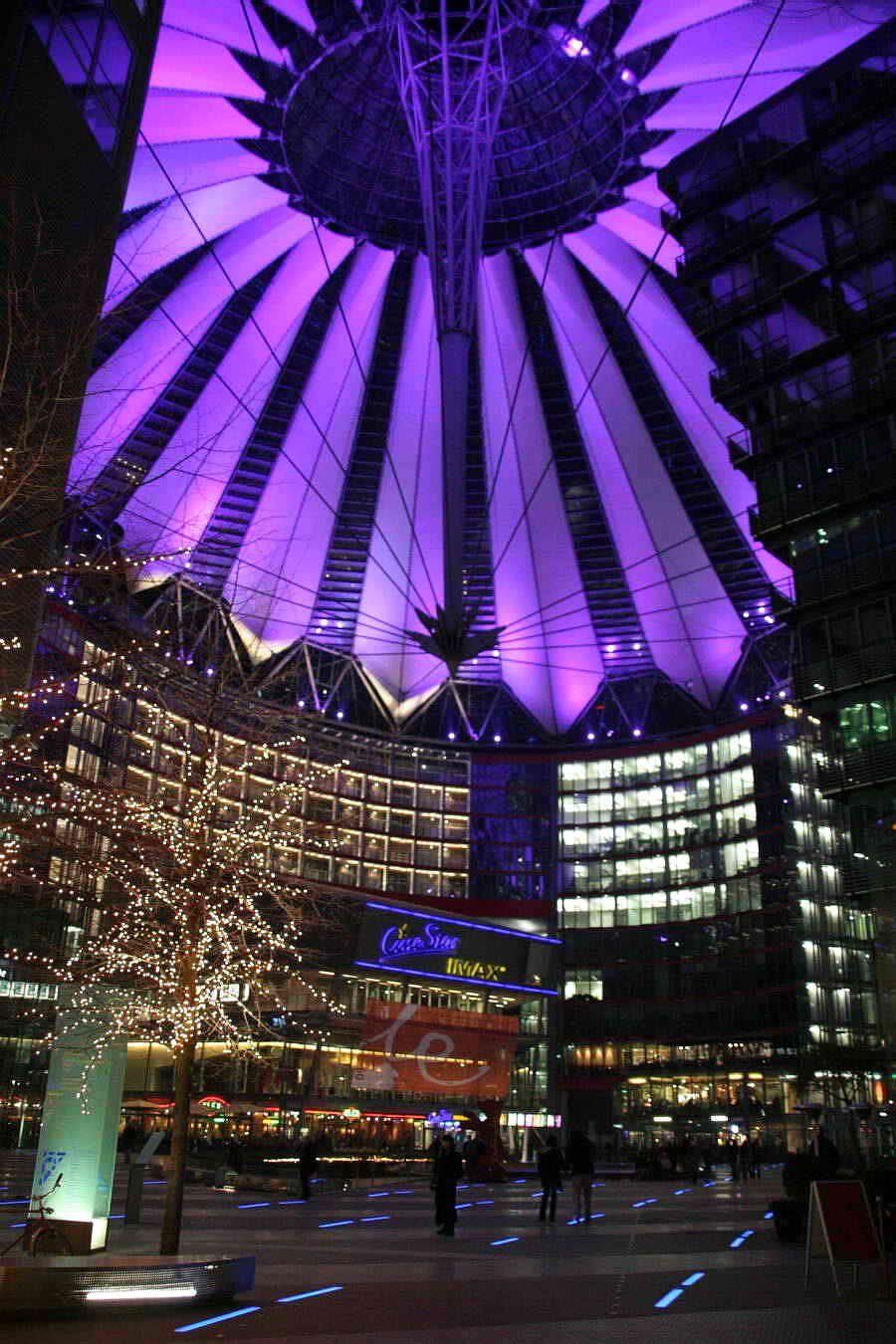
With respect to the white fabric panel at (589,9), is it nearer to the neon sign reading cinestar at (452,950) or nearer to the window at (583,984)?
the neon sign reading cinestar at (452,950)

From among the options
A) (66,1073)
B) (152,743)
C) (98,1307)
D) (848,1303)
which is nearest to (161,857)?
(66,1073)

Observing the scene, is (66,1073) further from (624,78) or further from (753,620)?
(753,620)

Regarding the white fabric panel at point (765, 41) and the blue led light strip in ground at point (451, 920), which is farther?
the blue led light strip in ground at point (451, 920)

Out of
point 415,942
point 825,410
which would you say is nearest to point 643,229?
Result: point 825,410

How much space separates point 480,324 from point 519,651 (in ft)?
87.6

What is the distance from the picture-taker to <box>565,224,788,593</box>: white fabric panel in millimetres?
43969

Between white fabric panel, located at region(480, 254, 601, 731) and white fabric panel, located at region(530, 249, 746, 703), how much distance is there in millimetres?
1978

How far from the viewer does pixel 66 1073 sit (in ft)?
52.7

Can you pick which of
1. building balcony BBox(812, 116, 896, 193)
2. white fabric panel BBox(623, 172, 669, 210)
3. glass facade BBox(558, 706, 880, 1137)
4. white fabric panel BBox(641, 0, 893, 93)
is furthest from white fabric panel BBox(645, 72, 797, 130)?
glass facade BBox(558, 706, 880, 1137)

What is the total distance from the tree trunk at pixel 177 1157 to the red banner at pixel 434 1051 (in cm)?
3740

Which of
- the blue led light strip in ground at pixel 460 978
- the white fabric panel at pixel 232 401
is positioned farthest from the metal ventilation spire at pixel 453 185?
the blue led light strip in ground at pixel 460 978

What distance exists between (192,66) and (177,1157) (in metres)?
30.4

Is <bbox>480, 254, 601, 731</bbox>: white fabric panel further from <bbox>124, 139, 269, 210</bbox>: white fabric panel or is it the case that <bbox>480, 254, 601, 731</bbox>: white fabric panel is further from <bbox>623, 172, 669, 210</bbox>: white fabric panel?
<bbox>124, 139, 269, 210</bbox>: white fabric panel

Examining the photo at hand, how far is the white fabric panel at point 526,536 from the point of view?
1827 inches
